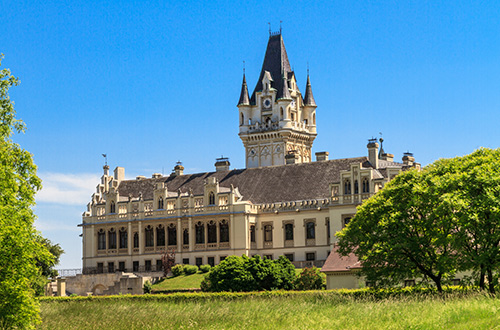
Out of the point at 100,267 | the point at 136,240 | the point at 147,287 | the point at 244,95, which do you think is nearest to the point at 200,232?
the point at 136,240

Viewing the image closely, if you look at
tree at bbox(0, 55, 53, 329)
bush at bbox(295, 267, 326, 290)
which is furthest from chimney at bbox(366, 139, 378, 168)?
tree at bbox(0, 55, 53, 329)

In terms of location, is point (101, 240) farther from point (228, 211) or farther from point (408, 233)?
point (408, 233)

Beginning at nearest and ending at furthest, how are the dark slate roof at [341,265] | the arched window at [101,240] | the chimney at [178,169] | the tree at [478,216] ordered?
the tree at [478,216] < the dark slate roof at [341,265] < the arched window at [101,240] < the chimney at [178,169]

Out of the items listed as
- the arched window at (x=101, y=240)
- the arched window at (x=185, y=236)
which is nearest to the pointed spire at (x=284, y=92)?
the arched window at (x=185, y=236)

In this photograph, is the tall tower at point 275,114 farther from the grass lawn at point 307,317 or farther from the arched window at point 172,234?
the grass lawn at point 307,317

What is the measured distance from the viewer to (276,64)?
4685 inches

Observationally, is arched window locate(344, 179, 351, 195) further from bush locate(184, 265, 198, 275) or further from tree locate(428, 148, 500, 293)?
tree locate(428, 148, 500, 293)

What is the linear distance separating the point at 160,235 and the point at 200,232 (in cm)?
489

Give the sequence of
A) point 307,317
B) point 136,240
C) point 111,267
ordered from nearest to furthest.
→ point 307,317
point 111,267
point 136,240

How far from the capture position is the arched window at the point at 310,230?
3307 inches

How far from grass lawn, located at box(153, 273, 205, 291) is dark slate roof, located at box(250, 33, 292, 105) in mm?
42370

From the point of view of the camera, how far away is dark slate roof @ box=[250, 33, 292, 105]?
118 m

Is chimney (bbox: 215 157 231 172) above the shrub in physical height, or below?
above

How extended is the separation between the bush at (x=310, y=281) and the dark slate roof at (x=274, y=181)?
61.2 feet
